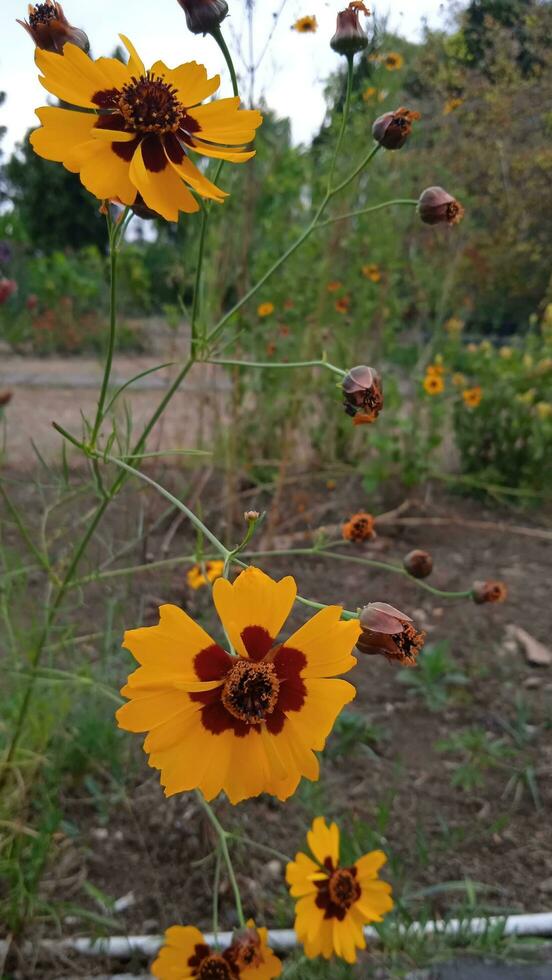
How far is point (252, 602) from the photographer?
→ 0.60 meters

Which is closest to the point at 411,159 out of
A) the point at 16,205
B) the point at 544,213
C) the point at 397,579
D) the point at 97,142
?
the point at 544,213

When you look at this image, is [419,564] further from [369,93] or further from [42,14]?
[369,93]

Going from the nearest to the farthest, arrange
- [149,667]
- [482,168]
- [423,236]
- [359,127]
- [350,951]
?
[149,667]
[350,951]
[359,127]
[482,168]
[423,236]

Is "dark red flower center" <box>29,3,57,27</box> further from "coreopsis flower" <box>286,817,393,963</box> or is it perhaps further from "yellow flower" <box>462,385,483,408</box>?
"yellow flower" <box>462,385,483,408</box>

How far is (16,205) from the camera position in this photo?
11.6 metres

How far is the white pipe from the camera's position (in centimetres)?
121

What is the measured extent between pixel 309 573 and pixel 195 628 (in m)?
2.12

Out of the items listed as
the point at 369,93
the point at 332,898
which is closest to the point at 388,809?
the point at 332,898

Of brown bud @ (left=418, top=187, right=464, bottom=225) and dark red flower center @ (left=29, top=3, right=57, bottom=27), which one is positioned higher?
dark red flower center @ (left=29, top=3, right=57, bottom=27)

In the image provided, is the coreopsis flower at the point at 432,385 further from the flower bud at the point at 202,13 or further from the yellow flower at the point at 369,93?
the flower bud at the point at 202,13

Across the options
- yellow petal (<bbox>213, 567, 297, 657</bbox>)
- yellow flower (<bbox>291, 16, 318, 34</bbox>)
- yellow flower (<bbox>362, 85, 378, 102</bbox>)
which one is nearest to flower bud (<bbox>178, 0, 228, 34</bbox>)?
yellow petal (<bbox>213, 567, 297, 657</bbox>)

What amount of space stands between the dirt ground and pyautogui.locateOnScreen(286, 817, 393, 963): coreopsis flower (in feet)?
0.45

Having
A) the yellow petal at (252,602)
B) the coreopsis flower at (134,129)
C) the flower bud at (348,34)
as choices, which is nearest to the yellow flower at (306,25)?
the flower bud at (348,34)

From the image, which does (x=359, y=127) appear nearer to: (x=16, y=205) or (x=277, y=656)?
(x=277, y=656)
